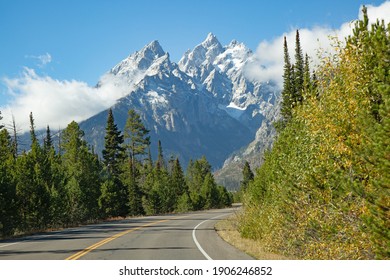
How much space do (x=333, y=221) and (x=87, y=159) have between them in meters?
37.6

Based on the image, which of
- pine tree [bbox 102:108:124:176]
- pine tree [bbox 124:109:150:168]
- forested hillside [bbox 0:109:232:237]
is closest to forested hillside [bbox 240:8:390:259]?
forested hillside [bbox 0:109:232:237]

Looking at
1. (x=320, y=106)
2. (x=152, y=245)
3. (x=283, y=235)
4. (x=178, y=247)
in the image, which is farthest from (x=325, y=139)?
(x=152, y=245)

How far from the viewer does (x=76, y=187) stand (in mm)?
40500

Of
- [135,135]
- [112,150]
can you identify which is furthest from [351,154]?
[135,135]

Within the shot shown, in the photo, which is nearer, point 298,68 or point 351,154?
point 351,154

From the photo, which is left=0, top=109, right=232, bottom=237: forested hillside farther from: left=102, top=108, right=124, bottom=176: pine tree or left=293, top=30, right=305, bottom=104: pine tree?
left=293, top=30, right=305, bottom=104: pine tree

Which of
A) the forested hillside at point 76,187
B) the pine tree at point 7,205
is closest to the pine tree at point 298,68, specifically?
the forested hillside at point 76,187

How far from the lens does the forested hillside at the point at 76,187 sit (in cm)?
3012

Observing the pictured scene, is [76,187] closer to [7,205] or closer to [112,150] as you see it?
[7,205]

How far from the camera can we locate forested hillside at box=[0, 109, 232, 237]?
30.1 metres

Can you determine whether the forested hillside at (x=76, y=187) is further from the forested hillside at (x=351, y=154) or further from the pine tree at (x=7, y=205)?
the forested hillside at (x=351, y=154)

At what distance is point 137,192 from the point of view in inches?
2245

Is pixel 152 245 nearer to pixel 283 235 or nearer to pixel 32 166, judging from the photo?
pixel 283 235
